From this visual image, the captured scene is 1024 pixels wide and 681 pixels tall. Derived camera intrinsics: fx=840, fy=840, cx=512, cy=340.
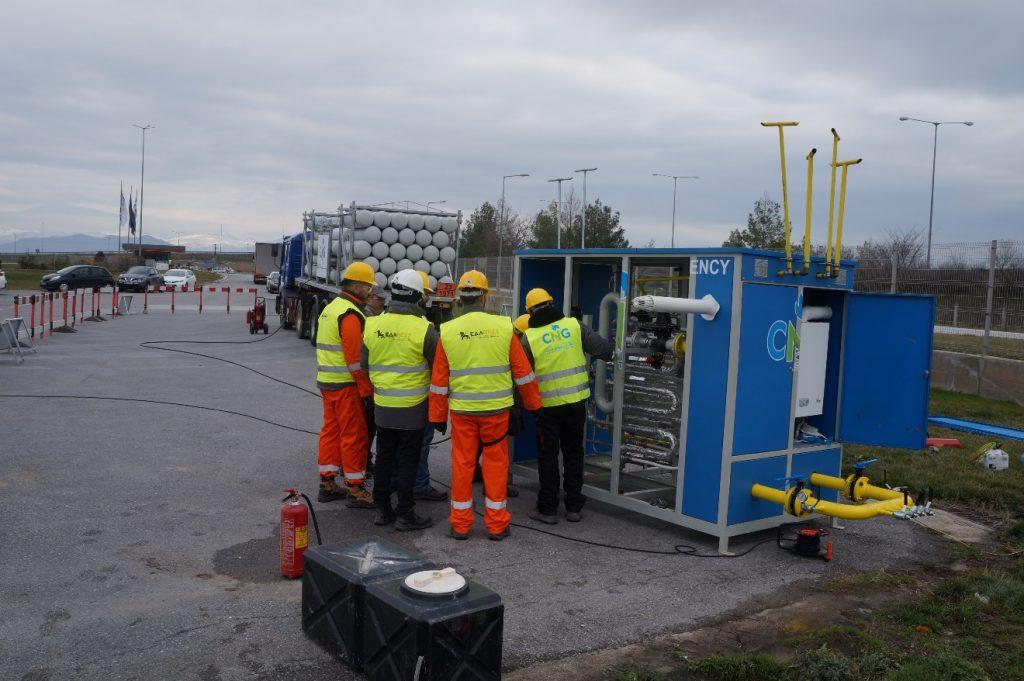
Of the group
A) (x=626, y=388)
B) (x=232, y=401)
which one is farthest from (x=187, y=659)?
(x=232, y=401)

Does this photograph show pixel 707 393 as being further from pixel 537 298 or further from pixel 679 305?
pixel 537 298

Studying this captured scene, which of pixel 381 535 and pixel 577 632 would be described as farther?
pixel 381 535

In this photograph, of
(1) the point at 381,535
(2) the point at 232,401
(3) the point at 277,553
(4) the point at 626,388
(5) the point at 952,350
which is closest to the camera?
(3) the point at 277,553

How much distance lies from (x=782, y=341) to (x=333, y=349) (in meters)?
3.65

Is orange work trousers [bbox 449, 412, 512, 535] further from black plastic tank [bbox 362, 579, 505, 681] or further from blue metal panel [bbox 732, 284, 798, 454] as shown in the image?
black plastic tank [bbox 362, 579, 505, 681]

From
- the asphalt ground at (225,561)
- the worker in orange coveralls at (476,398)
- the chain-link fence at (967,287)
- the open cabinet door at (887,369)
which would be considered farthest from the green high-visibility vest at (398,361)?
the chain-link fence at (967,287)

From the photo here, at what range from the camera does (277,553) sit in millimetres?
5938

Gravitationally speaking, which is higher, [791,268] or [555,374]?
[791,268]

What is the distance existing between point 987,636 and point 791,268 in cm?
281


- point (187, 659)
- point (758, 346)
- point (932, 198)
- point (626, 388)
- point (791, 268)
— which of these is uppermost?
point (932, 198)

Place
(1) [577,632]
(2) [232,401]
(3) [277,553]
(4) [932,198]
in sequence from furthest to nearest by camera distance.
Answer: (4) [932,198], (2) [232,401], (3) [277,553], (1) [577,632]

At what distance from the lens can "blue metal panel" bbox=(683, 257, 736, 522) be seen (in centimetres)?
620

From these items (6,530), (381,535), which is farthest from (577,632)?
(6,530)

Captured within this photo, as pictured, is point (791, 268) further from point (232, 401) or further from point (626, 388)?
point (232, 401)
